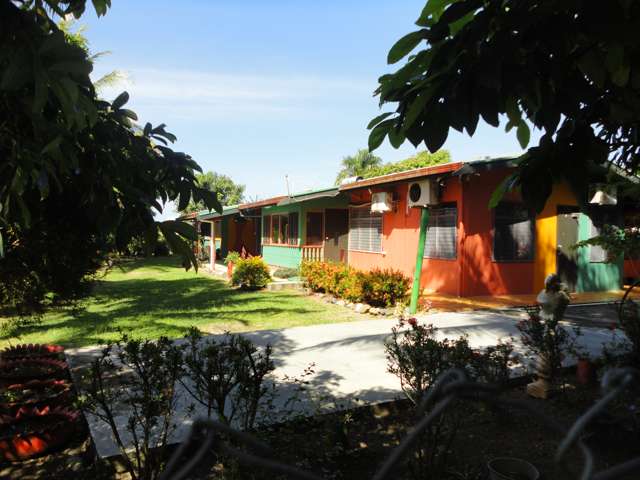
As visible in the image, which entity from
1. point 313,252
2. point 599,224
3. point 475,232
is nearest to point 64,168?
point 475,232

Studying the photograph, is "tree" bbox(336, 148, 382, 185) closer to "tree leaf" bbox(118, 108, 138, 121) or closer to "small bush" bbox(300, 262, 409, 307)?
"small bush" bbox(300, 262, 409, 307)

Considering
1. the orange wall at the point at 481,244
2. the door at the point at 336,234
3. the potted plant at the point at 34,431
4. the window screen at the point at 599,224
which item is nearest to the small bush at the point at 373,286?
the orange wall at the point at 481,244

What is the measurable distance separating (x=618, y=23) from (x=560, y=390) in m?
3.99

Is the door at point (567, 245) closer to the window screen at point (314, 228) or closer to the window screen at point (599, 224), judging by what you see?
the window screen at point (599, 224)

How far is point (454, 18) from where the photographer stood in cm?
196

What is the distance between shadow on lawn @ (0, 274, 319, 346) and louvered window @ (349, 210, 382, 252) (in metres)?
3.40

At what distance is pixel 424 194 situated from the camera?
1148 cm

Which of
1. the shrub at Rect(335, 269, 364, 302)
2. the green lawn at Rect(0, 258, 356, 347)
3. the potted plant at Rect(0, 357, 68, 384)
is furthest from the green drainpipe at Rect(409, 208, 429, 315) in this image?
the potted plant at Rect(0, 357, 68, 384)

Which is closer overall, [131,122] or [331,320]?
[131,122]

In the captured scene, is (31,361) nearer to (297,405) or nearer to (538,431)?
(297,405)

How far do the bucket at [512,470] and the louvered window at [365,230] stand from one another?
1205cm

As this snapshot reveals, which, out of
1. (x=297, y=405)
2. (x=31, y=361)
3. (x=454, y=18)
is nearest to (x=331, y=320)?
(x=297, y=405)

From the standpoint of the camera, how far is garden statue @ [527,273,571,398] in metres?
4.64

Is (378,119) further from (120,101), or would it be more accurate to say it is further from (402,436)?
(402,436)
